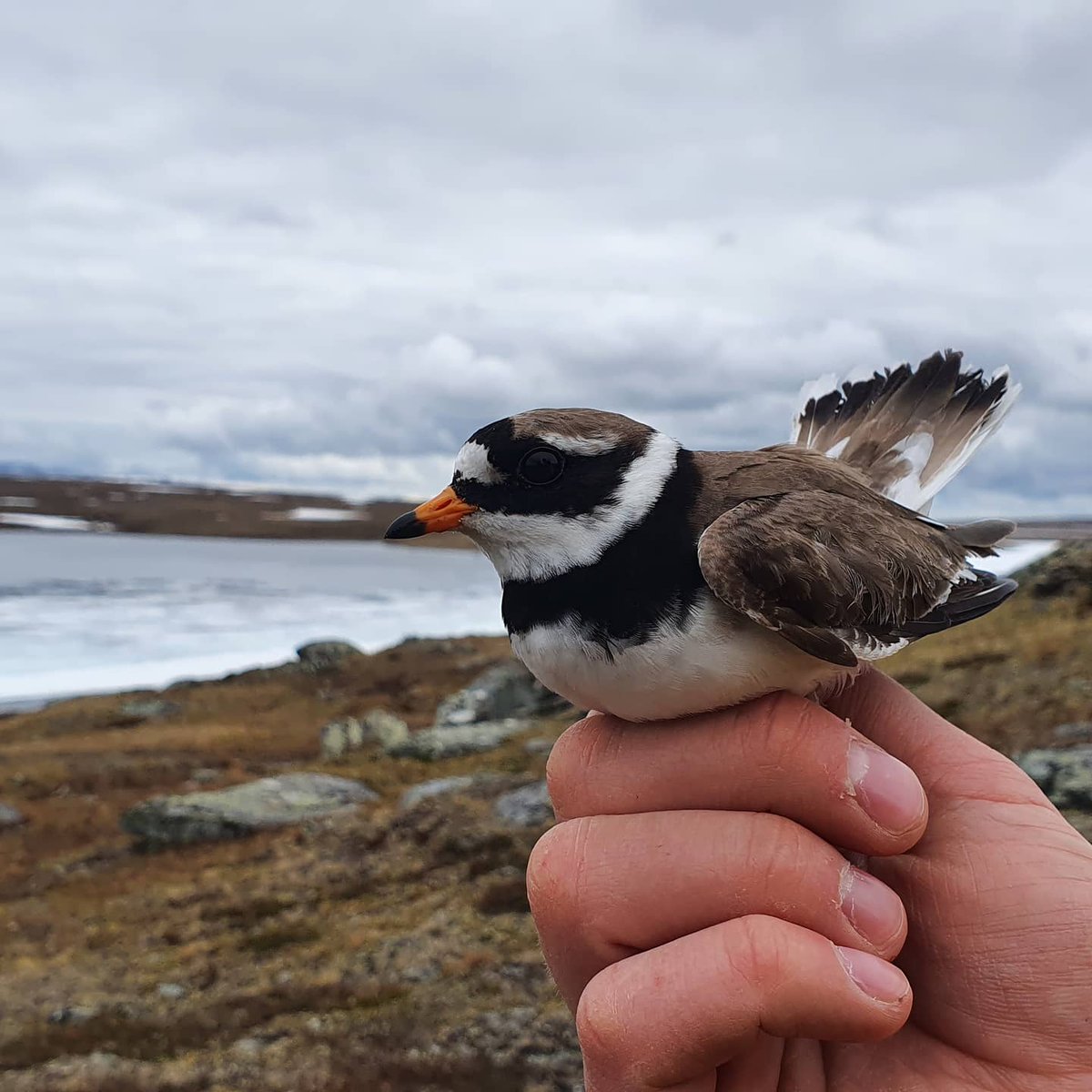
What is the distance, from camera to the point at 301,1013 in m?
11.6

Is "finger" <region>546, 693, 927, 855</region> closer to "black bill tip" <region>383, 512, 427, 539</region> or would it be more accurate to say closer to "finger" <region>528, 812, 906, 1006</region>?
"finger" <region>528, 812, 906, 1006</region>

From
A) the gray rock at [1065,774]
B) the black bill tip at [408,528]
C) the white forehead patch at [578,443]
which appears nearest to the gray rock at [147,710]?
the gray rock at [1065,774]

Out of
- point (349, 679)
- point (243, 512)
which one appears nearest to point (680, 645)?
point (349, 679)

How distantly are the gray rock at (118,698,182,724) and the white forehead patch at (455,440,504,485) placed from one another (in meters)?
47.1

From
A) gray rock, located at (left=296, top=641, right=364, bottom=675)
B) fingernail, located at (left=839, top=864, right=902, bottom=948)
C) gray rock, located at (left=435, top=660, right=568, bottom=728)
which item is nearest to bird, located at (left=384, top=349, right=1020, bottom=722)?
fingernail, located at (left=839, top=864, right=902, bottom=948)

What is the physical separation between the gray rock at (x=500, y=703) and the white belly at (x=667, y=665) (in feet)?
107

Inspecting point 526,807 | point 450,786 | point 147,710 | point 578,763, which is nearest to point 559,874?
point 578,763

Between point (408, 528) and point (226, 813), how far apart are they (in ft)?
70.3

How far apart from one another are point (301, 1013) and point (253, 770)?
71.8 feet

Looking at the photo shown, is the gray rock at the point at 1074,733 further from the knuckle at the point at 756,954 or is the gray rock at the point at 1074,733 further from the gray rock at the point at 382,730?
the gray rock at the point at 382,730

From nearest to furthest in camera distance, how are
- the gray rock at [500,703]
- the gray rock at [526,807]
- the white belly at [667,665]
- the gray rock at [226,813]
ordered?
the white belly at [667,665], the gray rock at [526,807], the gray rock at [226,813], the gray rock at [500,703]

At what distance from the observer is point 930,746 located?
13.0ft

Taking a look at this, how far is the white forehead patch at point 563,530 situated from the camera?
11.5ft

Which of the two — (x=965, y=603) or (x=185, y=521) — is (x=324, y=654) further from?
(x=185, y=521)
